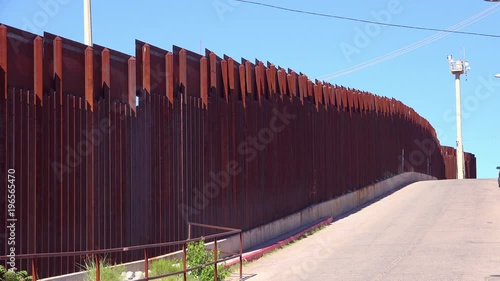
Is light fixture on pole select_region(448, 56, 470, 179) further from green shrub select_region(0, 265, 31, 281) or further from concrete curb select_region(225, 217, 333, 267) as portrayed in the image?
green shrub select_region(0, 265, 31, 281)

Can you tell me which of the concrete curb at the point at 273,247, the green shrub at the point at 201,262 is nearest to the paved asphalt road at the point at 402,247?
the concrete curb at the point at 273,247

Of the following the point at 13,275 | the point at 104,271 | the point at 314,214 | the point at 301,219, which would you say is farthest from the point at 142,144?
the point at 314,214

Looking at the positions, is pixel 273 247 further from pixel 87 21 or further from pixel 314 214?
pixel 87 21

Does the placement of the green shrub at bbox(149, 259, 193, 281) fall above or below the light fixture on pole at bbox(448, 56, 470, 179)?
below

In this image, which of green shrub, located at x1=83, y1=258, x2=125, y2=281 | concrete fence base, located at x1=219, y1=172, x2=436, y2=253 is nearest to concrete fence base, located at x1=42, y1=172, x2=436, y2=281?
concrete fence base, located at x1=219, y1=172, x2=436, y2=253

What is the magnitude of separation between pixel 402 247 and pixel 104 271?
367 inches

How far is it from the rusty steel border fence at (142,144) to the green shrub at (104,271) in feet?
0.94

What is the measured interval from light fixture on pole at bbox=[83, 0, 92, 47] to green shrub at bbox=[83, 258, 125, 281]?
19.2 feet

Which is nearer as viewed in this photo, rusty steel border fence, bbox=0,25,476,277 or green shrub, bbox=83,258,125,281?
rusty steel border fence, bbox=0,25,476,277

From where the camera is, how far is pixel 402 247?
774 inches

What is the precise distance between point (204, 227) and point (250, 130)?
14.1 feet

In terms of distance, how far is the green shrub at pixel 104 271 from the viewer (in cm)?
1303

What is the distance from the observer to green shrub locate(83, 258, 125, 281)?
13031 mm

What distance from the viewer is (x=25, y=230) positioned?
1205cm
